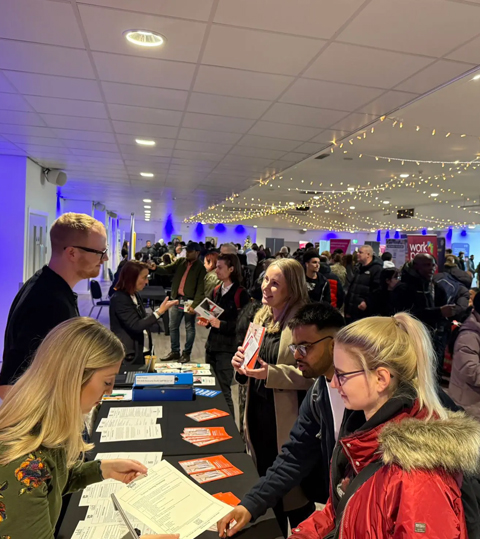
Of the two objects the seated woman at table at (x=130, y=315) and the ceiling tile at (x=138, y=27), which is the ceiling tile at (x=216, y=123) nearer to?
the ceiling tile at (x=138, y=27)

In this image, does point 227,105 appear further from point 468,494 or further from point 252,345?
point 468,494

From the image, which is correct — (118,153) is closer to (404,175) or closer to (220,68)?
(220,68)

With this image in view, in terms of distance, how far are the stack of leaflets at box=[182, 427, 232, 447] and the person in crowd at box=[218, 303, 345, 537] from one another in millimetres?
452

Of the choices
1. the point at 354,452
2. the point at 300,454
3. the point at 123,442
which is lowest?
the point at 123,442

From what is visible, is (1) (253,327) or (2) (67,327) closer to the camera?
(2) (67,327)

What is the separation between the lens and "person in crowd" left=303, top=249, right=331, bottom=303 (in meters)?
5.54

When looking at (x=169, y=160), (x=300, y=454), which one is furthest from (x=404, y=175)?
(x=300, y=454)

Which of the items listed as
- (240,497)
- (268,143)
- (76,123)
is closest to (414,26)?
(240,497)

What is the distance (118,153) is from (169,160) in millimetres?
812

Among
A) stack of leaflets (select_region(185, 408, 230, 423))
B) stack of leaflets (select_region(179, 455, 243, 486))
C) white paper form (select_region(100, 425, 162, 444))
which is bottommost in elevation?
stack of leaflets (select_region(179, 455, 243, 486))

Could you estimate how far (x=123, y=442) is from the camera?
2.02 m

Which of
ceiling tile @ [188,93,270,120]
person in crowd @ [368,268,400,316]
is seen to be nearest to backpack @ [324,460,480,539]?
ceiling tile @ [188,93,270,120]

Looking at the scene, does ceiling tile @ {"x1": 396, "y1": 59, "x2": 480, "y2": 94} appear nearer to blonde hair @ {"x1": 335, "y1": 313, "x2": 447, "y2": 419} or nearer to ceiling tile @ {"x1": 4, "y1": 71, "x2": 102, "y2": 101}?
blonde hair @ {"x1": 335, "y1": 313, "x2": 447, "y2": 419}

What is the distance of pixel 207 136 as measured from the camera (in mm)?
5273
